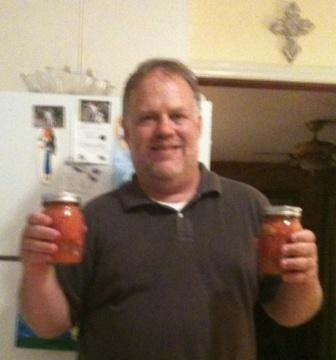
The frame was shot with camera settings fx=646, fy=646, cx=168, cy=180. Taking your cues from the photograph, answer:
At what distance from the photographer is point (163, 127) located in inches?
53.0

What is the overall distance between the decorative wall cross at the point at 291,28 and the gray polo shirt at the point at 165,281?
3.20ft

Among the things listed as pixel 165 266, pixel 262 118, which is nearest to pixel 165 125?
pixel 165 266

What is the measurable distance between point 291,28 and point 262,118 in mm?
1161

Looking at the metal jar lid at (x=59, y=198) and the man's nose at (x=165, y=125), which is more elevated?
the man's nose at (x=165, y=125)

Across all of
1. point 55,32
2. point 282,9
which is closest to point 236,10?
point 282,9

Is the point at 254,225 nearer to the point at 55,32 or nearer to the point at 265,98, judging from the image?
the point at 55,32

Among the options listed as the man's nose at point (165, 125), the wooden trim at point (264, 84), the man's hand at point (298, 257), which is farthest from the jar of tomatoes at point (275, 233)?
the wooden trim at point (264, 84)

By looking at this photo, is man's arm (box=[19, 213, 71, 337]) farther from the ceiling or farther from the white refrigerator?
the ceiling

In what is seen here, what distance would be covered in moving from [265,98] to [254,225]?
5.57 ft

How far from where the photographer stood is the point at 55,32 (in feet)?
6.52

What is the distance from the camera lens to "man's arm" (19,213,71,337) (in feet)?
3.80

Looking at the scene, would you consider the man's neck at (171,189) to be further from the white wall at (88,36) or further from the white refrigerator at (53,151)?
the white wall at (88,36)

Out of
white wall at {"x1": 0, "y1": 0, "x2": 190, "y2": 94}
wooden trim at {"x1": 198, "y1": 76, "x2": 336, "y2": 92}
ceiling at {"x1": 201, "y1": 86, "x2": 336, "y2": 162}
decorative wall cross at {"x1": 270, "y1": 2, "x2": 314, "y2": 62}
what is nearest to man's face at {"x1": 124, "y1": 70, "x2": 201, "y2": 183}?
white wall at {"x1": 0, "y1": 0, "x2": 190, "y2": 94}

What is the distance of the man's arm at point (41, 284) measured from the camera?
116 cm
